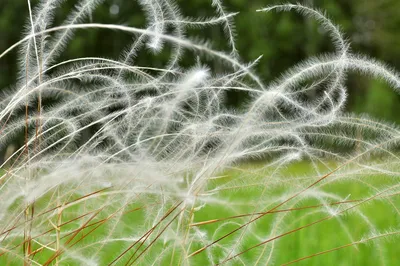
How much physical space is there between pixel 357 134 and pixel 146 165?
44 centimetres

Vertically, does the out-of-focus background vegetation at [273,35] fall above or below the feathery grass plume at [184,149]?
below

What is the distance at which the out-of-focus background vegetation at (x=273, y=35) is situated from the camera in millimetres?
14508

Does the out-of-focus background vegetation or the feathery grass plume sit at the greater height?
the feathery grass plume

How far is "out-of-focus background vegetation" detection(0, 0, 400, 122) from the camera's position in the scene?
14508 mm

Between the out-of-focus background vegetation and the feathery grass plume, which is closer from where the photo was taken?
the feathery grass plume

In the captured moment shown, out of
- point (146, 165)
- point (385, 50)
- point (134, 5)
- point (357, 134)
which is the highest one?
point (146, 165)

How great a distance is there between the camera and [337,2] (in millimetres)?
16922

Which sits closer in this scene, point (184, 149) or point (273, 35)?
point (184, 149)

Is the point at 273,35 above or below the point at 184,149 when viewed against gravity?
below

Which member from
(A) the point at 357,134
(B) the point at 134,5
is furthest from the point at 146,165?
(B) the point at 134,5

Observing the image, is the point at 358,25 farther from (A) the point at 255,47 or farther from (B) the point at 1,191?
(B) the point at 1,191

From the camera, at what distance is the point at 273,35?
16.8m

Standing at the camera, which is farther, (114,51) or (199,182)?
(114,51)

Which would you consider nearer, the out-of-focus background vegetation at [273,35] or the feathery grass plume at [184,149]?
the feathery grass plume at [184,149]
